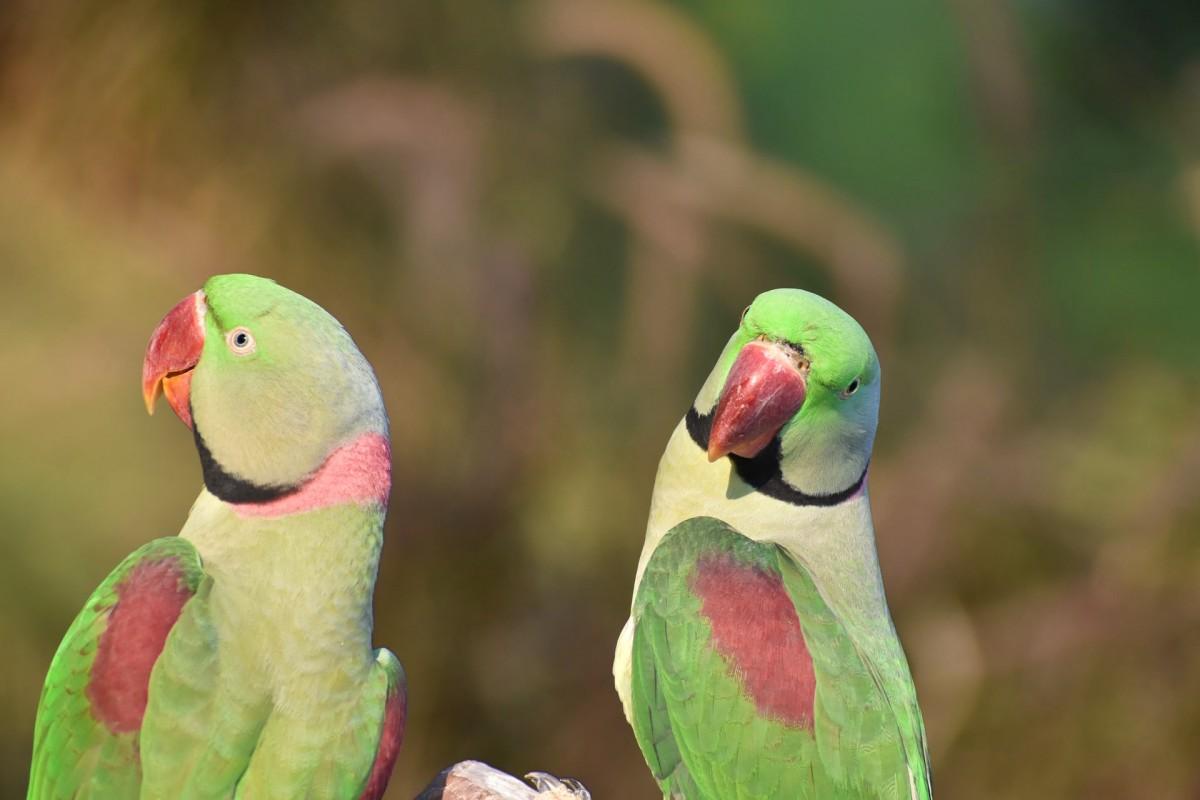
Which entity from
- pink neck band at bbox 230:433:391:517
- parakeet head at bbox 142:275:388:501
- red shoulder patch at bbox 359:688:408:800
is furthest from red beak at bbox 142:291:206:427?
red shoulder patch at bbox 359:688:408:800

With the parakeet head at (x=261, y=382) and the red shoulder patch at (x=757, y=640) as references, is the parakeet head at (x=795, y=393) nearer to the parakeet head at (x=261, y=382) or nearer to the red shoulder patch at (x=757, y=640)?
the red shoulder patch at (x=757, y=640)

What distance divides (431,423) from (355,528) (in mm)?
4236

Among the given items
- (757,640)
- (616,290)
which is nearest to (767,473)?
(757,640)

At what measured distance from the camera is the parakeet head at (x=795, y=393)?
2621 mm

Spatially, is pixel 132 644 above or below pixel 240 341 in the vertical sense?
below

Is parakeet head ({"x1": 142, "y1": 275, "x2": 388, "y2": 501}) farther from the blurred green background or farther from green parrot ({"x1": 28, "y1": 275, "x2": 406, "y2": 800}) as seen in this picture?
the blurred green background

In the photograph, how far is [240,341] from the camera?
2363mm

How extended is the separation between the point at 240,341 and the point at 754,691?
1.24 m

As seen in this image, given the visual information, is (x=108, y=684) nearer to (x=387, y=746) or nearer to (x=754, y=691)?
(x=387, y=746)

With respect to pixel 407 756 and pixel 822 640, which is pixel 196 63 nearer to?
pixel 407 756

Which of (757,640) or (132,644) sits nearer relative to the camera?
(132,644)

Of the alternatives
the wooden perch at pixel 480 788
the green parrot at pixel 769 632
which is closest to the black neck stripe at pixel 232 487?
the wooden perch at pixel 480 788

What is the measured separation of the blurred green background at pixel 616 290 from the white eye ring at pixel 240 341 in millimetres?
3836

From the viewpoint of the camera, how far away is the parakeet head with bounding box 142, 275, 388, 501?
2350 mm
